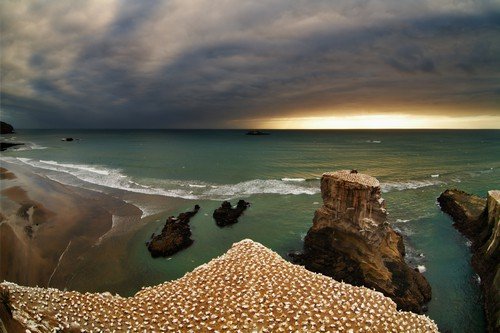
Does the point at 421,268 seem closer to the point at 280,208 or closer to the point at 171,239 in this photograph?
the point at 280,208

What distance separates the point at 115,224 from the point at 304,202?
22.9 m

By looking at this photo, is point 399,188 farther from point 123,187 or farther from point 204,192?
point 123,187

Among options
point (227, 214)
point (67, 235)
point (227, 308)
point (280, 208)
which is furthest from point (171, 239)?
point (227, 308)

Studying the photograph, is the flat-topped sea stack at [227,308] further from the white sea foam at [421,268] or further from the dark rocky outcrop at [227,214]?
the dark rocky outcrop at [227,214]

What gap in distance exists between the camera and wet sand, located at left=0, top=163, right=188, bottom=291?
2184 centimetres

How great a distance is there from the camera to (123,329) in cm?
1001

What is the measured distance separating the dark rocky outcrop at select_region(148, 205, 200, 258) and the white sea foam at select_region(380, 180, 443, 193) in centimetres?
3226

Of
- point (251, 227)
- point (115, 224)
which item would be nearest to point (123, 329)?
point (251, 227)

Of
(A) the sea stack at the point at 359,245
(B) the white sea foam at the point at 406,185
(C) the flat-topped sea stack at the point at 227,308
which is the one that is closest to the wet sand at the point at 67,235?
(C) the flat-topped sea stack at the point at 227,308

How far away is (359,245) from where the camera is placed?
21641mm

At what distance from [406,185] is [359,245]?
117 feet

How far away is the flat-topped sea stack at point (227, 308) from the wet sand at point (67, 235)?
1138 centimetres

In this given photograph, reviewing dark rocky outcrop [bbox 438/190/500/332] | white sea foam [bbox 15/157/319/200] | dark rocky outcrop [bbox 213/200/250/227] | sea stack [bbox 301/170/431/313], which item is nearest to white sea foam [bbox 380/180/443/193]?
dark rocky outcrop [bbox 438/190/500/332]

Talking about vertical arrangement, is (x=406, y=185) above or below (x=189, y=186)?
below
